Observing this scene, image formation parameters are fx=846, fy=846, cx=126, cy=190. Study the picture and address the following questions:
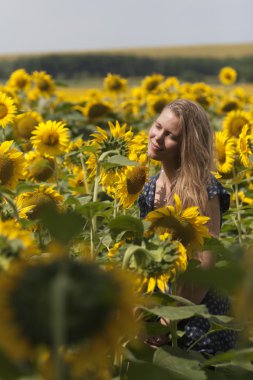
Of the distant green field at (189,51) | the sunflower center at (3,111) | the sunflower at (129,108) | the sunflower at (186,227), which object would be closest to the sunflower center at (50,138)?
the sunflower center at (3,111)

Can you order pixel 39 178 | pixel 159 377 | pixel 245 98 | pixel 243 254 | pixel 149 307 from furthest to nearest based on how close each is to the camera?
1. pixel 245 98
2. pixel 39 178
3. pixel 149 307
4. pixel 159 377
5. pixel 243 254

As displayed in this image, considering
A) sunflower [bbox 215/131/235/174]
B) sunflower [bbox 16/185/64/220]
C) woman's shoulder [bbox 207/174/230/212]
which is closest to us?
sunflower [bbox 16/185/64/220]

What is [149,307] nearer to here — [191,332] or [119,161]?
[119,161]

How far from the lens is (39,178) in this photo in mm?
2533

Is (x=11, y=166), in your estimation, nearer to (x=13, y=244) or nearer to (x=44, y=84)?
(x=13, y=244)

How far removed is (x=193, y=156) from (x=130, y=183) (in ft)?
0.65

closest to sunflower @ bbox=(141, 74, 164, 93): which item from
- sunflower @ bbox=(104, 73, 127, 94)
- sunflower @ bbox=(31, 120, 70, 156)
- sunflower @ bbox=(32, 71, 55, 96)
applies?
sunflower @ bbox=(104, 73, 127, 94)

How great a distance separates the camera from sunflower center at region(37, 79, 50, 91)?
541 centimetres

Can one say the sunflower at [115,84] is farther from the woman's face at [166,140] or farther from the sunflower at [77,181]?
the woman's face at [166,140]

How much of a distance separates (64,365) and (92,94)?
18.4 ft

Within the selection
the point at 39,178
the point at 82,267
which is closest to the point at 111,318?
the point at 82,267

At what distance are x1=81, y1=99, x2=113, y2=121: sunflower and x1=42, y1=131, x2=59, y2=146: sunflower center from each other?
8.57ft

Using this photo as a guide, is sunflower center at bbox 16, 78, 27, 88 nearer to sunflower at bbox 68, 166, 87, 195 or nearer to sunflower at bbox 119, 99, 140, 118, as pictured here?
sunflower at bbox 119, 99, 140, 118

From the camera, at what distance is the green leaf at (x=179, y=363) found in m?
1.28
